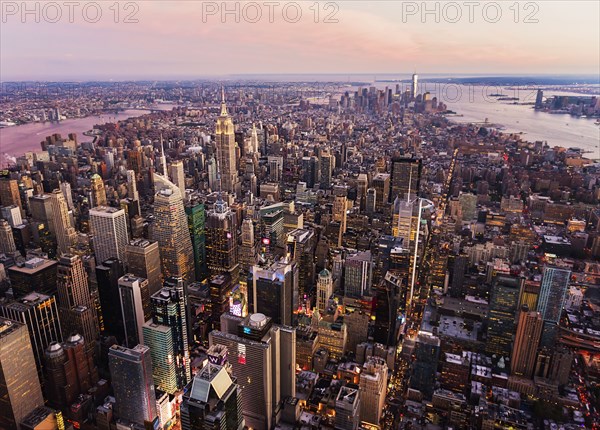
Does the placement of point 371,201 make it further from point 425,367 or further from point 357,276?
point 425,367

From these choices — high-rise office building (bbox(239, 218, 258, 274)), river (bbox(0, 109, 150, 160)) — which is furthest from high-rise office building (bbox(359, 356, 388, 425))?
river (bbox(0, 109, 150, 160))

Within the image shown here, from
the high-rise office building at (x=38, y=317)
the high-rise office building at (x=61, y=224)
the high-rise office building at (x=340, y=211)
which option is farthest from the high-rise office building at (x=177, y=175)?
the high-rise office building at (x=38, y=317)

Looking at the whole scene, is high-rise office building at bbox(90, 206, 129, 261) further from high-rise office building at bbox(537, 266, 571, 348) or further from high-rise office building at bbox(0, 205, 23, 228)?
high-rise office building at bbox(537, 266, 571, 348)

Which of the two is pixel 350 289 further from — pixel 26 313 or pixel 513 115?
pixel 513 115

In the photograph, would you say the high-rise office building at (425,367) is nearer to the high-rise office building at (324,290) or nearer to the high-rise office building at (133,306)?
the high-rise office building at (324,290)

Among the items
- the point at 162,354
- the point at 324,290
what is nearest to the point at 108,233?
the point at 162,354
